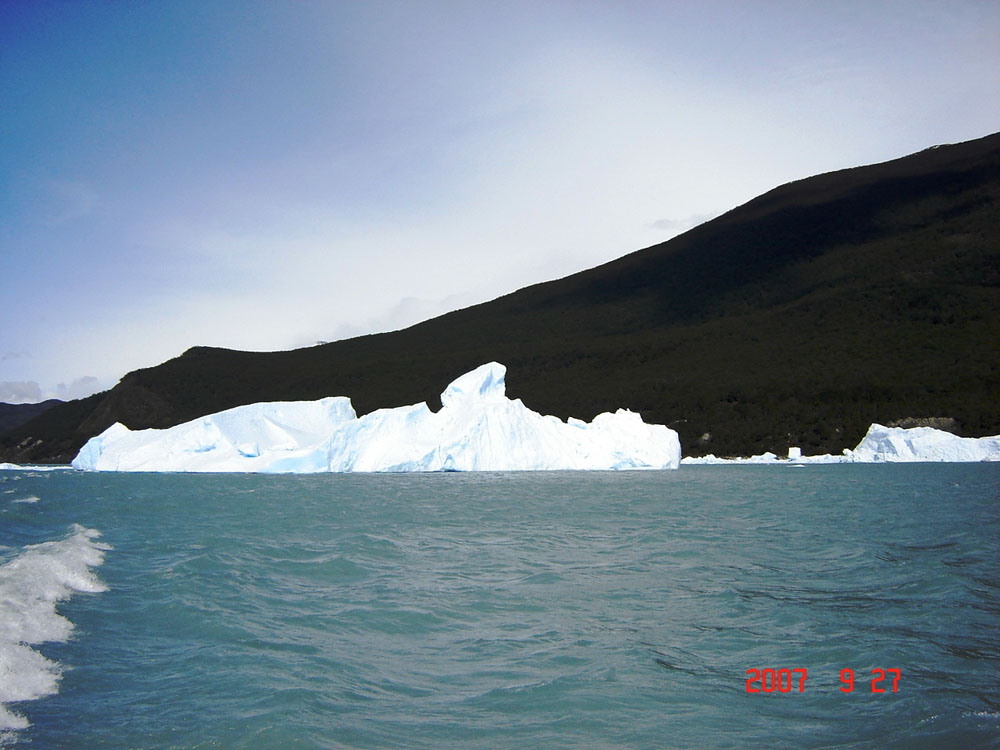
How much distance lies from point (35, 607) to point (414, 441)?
2785 centimetres

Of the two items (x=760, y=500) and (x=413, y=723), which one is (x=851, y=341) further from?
(x=413, y=723)

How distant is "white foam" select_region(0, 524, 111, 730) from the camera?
5.30 metres

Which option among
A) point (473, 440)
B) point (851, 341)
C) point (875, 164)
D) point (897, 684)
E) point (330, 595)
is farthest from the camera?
point (875, 164)

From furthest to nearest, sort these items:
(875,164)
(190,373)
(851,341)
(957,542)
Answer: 1. (875,164)
2. (190,373)
3. (851,341)
4. (957,542)

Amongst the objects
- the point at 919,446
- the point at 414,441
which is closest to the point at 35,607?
the point at 414,441

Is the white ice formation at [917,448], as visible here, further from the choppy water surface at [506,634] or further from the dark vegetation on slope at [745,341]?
the choppy water surface at [506,634]

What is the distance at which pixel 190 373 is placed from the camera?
83938 millimetres

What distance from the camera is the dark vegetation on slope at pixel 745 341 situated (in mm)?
53688

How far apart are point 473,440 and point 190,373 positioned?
59.6 metres

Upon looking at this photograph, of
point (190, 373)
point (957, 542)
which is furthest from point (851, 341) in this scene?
point (190, 373)
